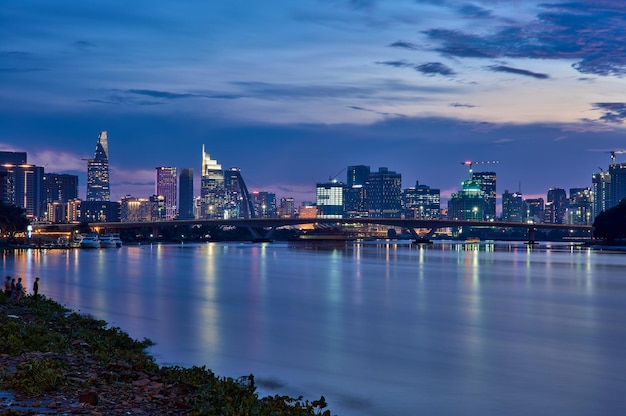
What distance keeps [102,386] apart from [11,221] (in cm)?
17243

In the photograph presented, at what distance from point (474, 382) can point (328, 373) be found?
4.82 m

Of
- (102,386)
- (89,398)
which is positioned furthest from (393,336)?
(89,398)

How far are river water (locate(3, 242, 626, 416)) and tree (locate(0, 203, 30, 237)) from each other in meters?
106

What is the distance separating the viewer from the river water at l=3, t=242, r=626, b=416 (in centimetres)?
2294

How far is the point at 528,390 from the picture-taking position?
23516 mm

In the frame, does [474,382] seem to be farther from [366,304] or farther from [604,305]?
[604,305]

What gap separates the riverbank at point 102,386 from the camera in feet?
50.5

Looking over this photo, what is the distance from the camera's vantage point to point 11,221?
17725 centimetres

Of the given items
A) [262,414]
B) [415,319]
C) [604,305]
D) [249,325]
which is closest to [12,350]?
[262,414]

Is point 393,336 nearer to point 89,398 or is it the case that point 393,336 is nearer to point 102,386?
point 102,386

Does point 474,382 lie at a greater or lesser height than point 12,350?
lesser

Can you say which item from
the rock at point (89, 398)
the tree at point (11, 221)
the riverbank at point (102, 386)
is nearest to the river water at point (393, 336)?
the riverbank at point (102, 386)

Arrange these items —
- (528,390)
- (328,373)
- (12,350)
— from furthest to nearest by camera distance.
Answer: (328,373)
(528,390)
(12,350)

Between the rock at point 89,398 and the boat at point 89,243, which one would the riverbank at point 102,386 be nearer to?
the rock at point 89,398
